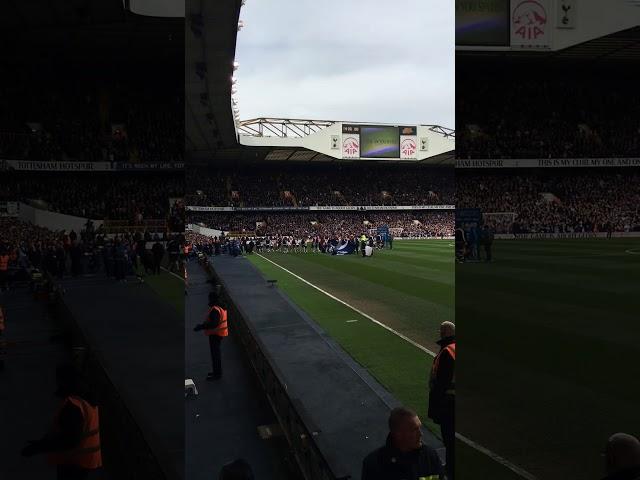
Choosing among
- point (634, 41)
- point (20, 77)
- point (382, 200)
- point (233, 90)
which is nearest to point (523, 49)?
point (634, 41)

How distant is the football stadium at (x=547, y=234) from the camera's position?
5.34m

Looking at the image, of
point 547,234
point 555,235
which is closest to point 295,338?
point 547,234

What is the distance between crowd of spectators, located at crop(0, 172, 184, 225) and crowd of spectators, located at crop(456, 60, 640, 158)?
79.3 feet

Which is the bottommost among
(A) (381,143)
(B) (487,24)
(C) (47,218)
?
(C) (47,218)

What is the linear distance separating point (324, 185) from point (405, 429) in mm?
57388

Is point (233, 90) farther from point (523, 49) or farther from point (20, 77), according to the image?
point (523, 49)

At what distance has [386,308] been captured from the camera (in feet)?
37.6

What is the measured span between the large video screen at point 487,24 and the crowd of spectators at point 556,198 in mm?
10997

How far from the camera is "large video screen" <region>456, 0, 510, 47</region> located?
33.7 metres

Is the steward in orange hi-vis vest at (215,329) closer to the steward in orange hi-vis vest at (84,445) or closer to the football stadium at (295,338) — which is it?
the football stadium at (295,338)

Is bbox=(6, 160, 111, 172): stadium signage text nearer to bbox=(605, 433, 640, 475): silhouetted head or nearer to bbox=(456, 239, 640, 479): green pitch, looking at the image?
bbox=(456, 239, 640, 479): green pitch

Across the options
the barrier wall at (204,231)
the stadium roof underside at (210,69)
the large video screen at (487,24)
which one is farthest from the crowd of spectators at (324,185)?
the large video screen at (487,24)

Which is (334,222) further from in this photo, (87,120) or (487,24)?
(87,120)

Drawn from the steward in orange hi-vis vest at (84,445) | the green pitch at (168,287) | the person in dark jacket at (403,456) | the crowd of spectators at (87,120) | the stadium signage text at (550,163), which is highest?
the crowd of spectators at (87,120)
